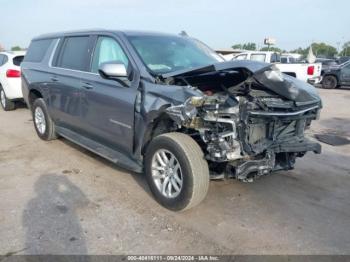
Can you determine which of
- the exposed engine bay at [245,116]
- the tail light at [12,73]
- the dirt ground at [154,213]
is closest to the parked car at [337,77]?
the dirt ground at [154,213]

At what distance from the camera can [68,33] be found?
586 centimetres

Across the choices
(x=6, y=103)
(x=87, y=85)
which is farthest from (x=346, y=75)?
(x=87, y=85)

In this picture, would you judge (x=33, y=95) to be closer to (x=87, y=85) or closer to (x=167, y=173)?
(x=87, y=85)

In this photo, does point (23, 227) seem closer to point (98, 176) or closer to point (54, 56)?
point (98, 176)

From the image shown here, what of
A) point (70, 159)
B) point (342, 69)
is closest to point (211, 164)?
point (70, 159)

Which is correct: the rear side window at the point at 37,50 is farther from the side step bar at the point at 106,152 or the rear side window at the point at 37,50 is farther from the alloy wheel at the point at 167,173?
the alloy wheel at the point at 167,173

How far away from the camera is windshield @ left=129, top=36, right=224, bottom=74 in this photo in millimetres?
4421

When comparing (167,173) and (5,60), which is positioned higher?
(5,60)

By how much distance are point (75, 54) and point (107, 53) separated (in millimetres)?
916

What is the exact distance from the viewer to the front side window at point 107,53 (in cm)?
454

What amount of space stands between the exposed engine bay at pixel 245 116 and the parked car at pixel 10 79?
6929 millimetres

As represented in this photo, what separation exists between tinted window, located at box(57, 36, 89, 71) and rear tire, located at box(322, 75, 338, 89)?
16.1 m

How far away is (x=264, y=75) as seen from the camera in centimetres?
391

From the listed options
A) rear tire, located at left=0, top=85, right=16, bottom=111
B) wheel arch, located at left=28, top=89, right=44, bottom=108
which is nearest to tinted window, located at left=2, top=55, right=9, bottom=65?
rear tire, located at left=0, top=85, right=16, bottom=111
